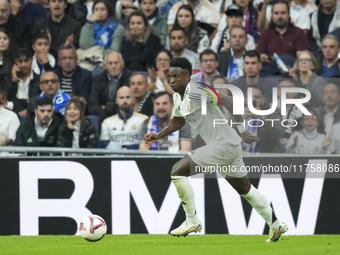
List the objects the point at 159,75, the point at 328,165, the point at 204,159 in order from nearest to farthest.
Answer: the point at 204,159, the point at 328,165, the point at 159,75

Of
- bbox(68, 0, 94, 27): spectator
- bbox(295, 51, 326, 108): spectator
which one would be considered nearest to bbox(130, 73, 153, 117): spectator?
bbox(68, 0, 94, 27): spectator

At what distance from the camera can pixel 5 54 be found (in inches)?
458

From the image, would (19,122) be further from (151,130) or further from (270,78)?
(270,78)

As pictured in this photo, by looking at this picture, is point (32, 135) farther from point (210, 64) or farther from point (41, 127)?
point (210, 64)

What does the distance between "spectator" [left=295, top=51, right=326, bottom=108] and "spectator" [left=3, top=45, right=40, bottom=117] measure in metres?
5.07

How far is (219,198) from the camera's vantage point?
920 cm

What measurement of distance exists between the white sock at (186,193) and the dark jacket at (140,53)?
534cm

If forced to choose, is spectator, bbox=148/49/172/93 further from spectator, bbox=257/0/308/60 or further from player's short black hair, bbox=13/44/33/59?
player's short black hair, bbox=13/44/33/59

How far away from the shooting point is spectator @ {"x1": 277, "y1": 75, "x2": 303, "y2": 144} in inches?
375

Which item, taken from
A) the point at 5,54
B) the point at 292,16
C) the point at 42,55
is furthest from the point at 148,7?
the point at 5,54

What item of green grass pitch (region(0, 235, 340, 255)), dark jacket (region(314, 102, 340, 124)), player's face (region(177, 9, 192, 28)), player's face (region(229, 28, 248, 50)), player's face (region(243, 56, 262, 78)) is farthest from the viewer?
player's face (region(177, 9, 192, 28))

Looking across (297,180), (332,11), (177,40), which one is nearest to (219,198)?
(297,180)

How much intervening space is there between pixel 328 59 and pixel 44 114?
213 inches

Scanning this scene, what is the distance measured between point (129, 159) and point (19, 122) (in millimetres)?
2319
